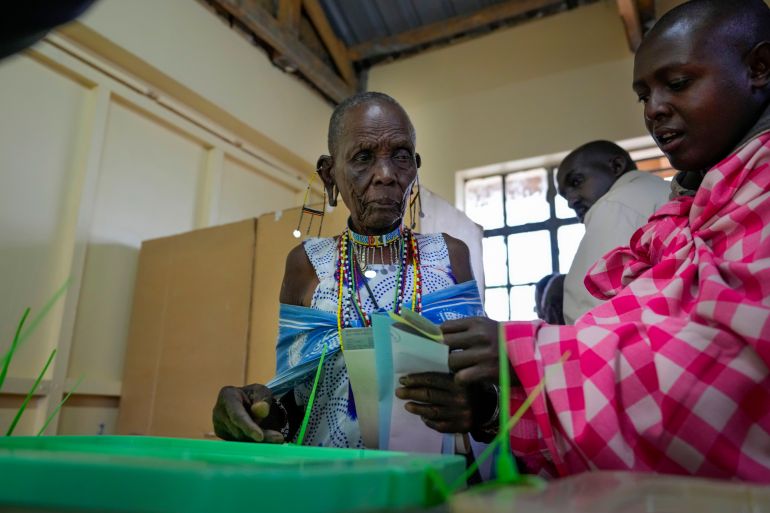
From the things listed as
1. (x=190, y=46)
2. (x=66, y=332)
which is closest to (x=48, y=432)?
(x=66, y=332)

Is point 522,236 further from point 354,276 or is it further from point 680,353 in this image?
point 680,353

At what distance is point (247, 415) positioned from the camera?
0.86m

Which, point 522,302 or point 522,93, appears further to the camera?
point 522,93

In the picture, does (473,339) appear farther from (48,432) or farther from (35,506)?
(48,432)

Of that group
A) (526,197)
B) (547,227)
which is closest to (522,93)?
(526,197)

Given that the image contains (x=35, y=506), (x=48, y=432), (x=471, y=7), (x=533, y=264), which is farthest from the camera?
(x=471, y=7)

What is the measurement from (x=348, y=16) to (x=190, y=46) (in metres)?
1.86

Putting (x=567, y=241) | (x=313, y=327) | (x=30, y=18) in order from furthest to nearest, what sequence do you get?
1. (x=567, y=241)
2. (x=313, y=327)
3. (x=30, y=18)

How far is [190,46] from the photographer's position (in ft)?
11.2

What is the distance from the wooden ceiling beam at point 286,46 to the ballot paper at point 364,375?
3535mm

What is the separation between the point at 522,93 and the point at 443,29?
2.92 feet

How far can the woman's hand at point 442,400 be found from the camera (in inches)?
27.3

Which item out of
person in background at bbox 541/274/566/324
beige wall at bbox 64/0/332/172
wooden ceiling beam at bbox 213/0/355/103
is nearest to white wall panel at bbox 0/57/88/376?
beige wall at bbox 64/0/332/172

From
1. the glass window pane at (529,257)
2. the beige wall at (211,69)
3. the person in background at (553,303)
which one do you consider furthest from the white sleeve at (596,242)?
the beige wall at (211,69)
